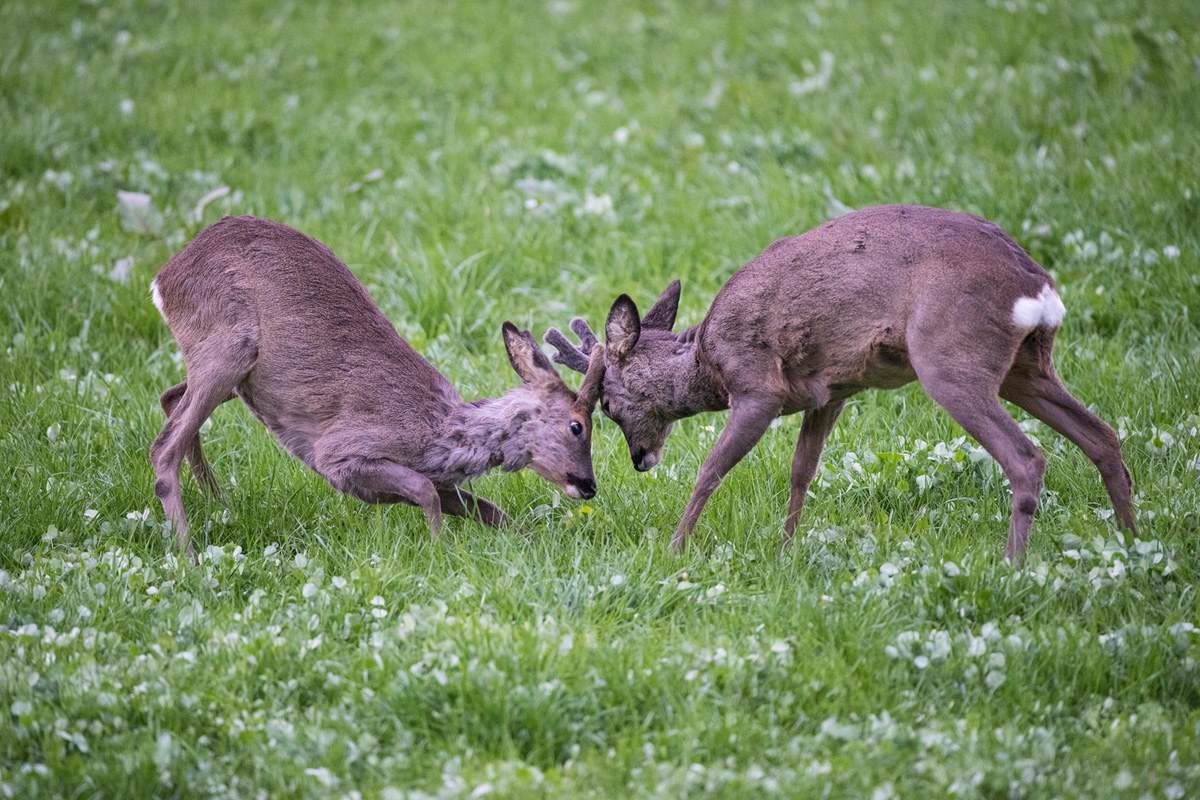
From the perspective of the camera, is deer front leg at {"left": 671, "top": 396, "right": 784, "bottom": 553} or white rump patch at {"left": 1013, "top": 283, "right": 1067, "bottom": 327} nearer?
white rump patch at {"left": 1013, "top": 283, "right": 1067, "bottom": 327}

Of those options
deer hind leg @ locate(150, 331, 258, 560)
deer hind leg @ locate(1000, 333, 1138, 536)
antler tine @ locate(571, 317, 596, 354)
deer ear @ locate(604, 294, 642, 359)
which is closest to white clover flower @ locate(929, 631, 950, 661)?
deer hind leg @ locate(1000, 333, 1138, 536)

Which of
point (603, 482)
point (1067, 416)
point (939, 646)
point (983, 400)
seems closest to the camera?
point (939, 646)

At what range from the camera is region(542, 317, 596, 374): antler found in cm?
538

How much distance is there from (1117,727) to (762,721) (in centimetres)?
102

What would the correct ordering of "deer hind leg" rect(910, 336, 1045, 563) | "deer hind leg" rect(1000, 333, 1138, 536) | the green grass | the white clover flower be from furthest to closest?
1. "deer hind leg" rect(1000, 333, 1138, 536)
2. "deer hind leg" rect(910, 336, 1045, 563)
3. the white clover flower
4. the green grass

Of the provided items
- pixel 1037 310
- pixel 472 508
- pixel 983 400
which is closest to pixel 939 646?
pixel 983 400

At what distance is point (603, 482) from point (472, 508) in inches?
24.4

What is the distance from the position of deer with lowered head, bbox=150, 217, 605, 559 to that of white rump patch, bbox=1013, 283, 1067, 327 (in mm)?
1756

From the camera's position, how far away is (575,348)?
548 cm

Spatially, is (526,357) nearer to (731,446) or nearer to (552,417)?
(552,417)

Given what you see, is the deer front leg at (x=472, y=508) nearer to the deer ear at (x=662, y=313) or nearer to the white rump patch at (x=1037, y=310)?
the deer ear at (x=662, y=313)

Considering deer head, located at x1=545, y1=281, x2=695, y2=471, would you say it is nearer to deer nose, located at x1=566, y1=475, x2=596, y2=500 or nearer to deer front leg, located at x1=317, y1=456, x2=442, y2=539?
deer nose, located at x1=566, y1=475, x2=596, y2=500

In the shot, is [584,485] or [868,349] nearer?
[868,349]

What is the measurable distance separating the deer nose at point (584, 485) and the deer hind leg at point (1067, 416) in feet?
5.61
